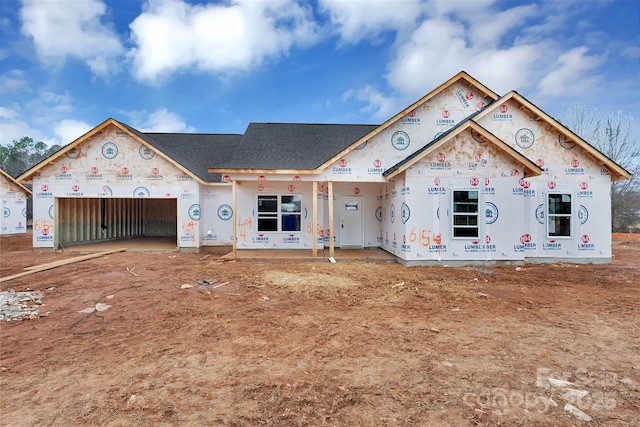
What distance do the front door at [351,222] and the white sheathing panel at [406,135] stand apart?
2.30 m

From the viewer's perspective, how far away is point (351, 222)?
1426cm

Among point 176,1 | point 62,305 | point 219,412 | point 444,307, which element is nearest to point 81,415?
point 219,412

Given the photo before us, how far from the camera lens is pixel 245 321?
5.23 meters

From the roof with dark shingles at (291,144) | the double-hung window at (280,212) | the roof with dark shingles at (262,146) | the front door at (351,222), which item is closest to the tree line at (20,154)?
the roof with dark shingles at (262,146)

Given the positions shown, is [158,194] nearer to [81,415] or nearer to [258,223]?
[258,223]

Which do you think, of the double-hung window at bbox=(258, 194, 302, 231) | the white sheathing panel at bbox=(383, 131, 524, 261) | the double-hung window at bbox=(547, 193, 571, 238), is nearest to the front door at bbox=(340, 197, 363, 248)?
the double-hung window at bbox=(258, 194, 302, 231)

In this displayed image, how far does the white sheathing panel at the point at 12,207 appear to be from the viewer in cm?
2120

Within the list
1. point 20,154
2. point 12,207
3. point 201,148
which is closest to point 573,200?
point 201,148

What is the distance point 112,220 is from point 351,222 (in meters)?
14.0

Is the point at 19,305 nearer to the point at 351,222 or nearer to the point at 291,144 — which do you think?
the point at 351,222

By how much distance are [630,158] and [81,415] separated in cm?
3771

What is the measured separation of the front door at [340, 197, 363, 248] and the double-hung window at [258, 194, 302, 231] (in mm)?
2028

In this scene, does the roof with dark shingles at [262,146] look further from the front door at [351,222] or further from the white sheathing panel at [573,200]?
the white sheathing panel at [573,200]

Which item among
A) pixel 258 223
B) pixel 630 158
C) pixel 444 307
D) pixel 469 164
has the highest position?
pixel 630 158
